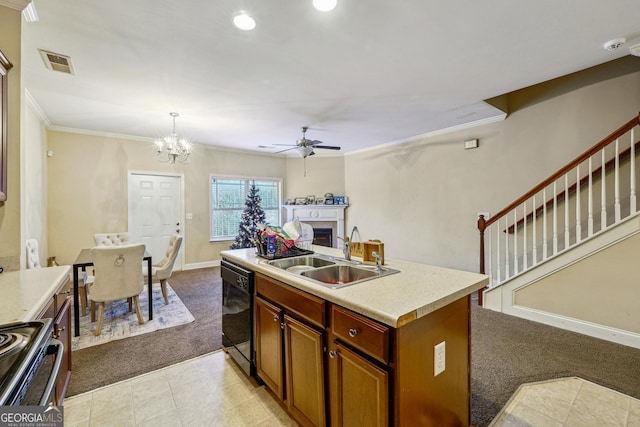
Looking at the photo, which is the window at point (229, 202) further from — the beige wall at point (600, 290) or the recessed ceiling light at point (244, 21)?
the beige wall at point (600, 290)

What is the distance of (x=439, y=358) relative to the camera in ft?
4.14

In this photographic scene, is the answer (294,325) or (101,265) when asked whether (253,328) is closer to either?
(294,325)

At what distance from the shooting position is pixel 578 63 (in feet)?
8.20

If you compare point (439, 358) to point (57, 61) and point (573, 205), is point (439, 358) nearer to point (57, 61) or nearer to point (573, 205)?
point (573, 205)

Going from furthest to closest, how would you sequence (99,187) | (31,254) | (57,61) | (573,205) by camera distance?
(99,187) → (573,205) → (31,254) → (57,61)

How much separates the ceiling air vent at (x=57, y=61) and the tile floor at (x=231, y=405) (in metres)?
2.72

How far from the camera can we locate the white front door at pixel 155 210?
16.4 ft

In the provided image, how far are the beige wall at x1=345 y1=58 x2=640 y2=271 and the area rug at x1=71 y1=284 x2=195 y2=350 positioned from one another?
3848 mm

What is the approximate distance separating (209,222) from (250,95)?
136 inches

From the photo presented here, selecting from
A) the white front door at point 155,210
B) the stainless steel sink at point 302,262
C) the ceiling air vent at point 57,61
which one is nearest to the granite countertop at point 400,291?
the stainless steel sink at point 302,262

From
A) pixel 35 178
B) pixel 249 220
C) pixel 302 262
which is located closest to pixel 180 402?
pixel 302 262

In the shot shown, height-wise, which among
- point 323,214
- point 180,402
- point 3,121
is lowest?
point 180,402

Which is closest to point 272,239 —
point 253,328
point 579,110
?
point 253,328

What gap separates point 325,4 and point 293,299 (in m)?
1.84
